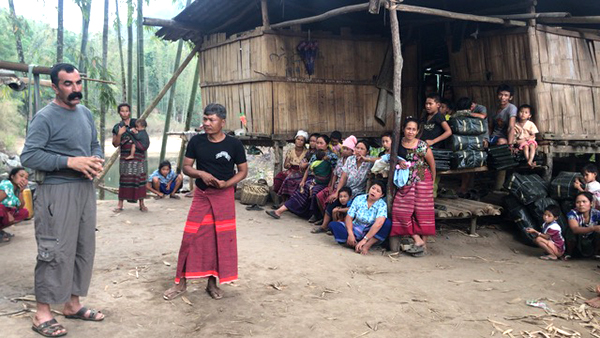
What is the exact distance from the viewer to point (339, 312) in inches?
144

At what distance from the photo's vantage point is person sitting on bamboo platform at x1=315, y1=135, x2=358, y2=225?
6797 millimetres

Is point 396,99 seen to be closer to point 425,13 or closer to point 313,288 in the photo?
point 425,13

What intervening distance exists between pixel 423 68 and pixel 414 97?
0.93 metres

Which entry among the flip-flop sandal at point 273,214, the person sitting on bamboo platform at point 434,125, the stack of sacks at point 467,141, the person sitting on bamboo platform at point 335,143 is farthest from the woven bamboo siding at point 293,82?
the stack of sacks at point 467,141

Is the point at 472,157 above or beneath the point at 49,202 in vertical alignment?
above

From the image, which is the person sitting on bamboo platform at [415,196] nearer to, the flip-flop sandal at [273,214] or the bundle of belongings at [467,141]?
the bundle of belongings at [467,141]

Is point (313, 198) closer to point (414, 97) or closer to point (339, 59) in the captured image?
point (339, 59)

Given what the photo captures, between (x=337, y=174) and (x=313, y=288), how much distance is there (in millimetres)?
2891

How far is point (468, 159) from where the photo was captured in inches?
251

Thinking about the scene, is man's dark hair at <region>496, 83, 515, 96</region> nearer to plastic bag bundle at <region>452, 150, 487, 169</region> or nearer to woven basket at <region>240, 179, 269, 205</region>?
plastic bag bundle at <region>452, 150, 487, 169</region>

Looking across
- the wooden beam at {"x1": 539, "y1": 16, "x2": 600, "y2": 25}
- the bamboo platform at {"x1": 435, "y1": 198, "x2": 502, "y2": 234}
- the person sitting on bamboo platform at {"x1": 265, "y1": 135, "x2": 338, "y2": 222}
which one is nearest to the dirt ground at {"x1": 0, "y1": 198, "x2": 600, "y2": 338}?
the bamboo platform at {"x1": 435, "y1": 198, "x2": 502, "y2": 234}

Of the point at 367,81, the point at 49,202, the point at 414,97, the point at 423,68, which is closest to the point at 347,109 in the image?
the point at 367,81

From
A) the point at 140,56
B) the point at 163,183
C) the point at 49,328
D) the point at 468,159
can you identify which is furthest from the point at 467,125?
the point at 140,56

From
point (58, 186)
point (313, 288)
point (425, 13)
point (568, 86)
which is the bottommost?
point (313, 288)
